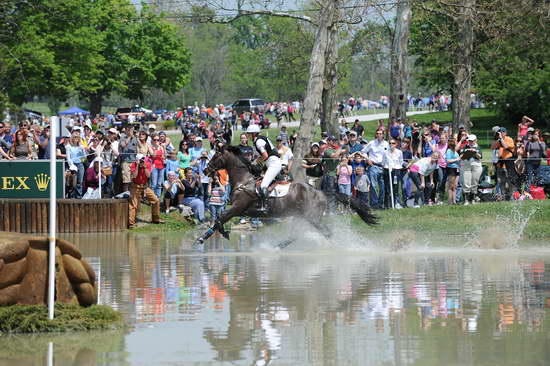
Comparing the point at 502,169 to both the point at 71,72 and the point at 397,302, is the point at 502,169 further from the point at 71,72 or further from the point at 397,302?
the point at 71,72

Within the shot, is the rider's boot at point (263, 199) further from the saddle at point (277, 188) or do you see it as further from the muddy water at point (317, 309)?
the muddy water at point (317, 309)

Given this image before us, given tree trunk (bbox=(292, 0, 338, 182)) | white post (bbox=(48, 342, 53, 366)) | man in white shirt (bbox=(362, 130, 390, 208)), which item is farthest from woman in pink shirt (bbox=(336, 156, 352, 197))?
white post (bbox=(48, 342, 53, 366))

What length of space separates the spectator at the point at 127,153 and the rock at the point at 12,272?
14.5 metres

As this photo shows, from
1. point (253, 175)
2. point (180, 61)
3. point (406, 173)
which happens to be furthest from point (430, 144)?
point (180, 61)

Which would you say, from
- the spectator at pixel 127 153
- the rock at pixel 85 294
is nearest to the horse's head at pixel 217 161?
the spectator at pixel 127 153

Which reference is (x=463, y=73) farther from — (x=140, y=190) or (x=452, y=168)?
(x=140, y=190)

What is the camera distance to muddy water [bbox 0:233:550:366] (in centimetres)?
1001

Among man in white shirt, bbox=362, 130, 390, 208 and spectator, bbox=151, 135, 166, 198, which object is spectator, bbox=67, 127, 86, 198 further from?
man in white shirt, bbox=362, 130, 390, 208

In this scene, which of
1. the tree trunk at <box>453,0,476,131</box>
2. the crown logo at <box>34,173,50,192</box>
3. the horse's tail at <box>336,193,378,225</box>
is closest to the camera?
the horse's tail at <box>336,193,378,225</box>

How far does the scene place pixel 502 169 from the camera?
27.2 m

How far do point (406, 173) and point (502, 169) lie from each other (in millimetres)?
2476

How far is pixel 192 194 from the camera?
2647 cm

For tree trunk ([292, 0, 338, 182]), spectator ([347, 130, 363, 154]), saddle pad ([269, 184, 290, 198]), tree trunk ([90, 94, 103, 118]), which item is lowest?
saddle pad ([269, 184, 290, 198])

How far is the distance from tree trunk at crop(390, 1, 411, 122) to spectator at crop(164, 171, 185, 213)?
12.4m
